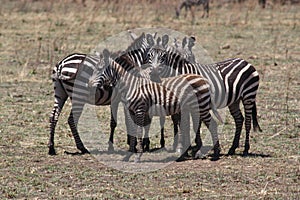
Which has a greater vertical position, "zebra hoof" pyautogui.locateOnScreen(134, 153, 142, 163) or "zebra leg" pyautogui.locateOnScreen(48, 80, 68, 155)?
"zebra leg" pyautogui.locateOnScreen(48, 80, 68, 155)

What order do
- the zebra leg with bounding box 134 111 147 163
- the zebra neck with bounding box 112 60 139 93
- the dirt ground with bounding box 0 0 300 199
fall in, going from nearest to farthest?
the dirt ground with bounding box 0 0 300 199 < the zebra leg with bounding box 134 111 147 163 < the zebra neck with bounding box 112 60 139 93

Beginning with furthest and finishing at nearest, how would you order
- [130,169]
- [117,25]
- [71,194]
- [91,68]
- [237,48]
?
[117,25]
[237,48]
[91,68]
[130,169]
[71,194]

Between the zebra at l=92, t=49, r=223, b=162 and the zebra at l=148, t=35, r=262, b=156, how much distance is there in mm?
415

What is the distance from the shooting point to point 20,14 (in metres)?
27.4

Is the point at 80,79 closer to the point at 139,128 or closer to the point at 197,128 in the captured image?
the point at 139,128

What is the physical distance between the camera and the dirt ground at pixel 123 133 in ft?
24.7

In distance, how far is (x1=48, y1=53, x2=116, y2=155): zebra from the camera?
9.16m

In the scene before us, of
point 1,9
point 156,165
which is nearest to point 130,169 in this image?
point 156,165

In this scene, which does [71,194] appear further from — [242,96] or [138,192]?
[242,96]

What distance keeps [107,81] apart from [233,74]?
163 cm

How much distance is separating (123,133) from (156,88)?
206 centimetres

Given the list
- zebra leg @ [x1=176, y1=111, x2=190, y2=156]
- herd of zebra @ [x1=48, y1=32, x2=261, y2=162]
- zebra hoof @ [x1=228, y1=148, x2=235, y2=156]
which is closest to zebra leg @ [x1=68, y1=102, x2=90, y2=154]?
herd of zebra @ [x1=48, y1=32, x2=261, y2=162]

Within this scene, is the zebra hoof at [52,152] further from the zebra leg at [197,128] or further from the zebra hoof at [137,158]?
the zebra leg at [197,128]

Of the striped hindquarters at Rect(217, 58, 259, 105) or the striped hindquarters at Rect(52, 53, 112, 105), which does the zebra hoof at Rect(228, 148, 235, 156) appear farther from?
the striped hindquarters at Rect(52, 53, 112, 105)
